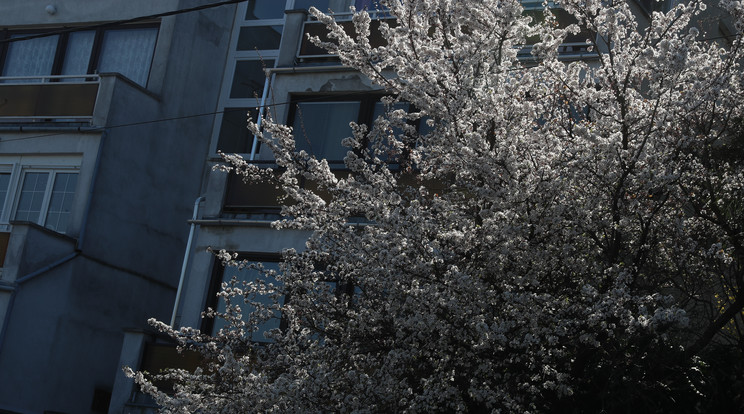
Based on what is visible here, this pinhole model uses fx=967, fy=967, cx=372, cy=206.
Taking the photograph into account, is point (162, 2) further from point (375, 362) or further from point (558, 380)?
point (558, 380)

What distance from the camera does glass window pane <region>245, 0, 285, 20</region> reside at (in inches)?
799

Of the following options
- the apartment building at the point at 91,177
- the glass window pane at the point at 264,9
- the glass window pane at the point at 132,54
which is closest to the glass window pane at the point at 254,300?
the apartment building at the point at 91,177

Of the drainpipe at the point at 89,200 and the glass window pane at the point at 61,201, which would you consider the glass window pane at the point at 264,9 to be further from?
the glass window pane at the point at 61,201

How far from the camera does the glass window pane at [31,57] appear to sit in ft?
68.6

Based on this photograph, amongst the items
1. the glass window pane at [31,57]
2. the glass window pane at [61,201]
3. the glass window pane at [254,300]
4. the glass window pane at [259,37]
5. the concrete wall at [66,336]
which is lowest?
the concrete wall at [66,336]

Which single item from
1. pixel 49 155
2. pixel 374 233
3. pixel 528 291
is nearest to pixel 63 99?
pixel 49 155

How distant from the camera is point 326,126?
55.5 ft

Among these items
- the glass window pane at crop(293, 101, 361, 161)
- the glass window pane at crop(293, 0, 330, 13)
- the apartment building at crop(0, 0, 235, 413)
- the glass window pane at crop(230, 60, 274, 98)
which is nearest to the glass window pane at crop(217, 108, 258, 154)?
the glass window pane at crop(230, 60, 274, 98)

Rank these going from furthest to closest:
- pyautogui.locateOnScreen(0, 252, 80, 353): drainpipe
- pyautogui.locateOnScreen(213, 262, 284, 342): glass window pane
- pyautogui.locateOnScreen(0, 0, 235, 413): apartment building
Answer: pyautogui.locateOnScreen(0, 0, 235, 413): apartment building < pyautogui.locateOnScreen(0, 252, 80, 353): drainpipe < pyautogui.locateOnScreen(213, 262, 284, 342): glass window pane

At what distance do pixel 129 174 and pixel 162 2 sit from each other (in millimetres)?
3845

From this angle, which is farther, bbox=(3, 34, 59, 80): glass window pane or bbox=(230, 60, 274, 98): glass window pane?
bbox=(3, 34, 59, 80): glass window pane

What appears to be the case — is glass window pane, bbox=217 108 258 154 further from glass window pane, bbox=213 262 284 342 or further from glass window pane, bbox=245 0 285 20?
glass window pane, bbox=213 262 284 342

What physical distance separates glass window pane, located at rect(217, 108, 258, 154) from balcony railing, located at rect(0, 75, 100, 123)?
2629 mm

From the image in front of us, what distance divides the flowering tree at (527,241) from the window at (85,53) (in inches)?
426
